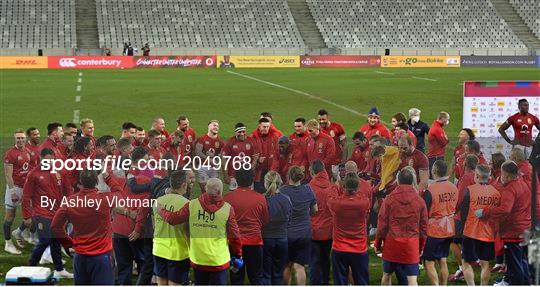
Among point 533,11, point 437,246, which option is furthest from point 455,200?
point 533,11

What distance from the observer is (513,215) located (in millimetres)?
9797

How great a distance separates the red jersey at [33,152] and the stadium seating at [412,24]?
52642mm

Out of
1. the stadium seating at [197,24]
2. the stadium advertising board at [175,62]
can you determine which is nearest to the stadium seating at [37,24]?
the stadium seating at [197,24]

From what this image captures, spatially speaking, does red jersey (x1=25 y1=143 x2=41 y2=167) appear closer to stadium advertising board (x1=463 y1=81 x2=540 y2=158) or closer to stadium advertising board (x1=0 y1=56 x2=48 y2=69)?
stadium advertising board (x1=463 y1=81 x2=540 y2=158)

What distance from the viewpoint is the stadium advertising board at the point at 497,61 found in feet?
188

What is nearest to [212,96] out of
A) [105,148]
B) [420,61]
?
[105,148]

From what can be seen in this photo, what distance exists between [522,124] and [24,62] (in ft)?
135

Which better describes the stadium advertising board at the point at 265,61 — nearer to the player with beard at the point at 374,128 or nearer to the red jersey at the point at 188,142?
the red jersey at the point at 188,142

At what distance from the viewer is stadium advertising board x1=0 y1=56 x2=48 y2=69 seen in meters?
51.5

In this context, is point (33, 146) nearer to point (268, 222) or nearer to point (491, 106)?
point (268, 222)

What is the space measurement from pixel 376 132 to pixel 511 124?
3279mm

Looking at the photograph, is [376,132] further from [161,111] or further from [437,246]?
[161,111]

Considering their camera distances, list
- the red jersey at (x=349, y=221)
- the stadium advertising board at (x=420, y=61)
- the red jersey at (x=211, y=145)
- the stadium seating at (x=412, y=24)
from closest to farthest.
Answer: the red jersey at (x=349, y=221) < the red jersey at (x=211, y=145) < the stadium advertising board at (x=420, y=61) < the stadium seating at (x=412, y=24)

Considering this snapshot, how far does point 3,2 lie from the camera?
63.1 metres
